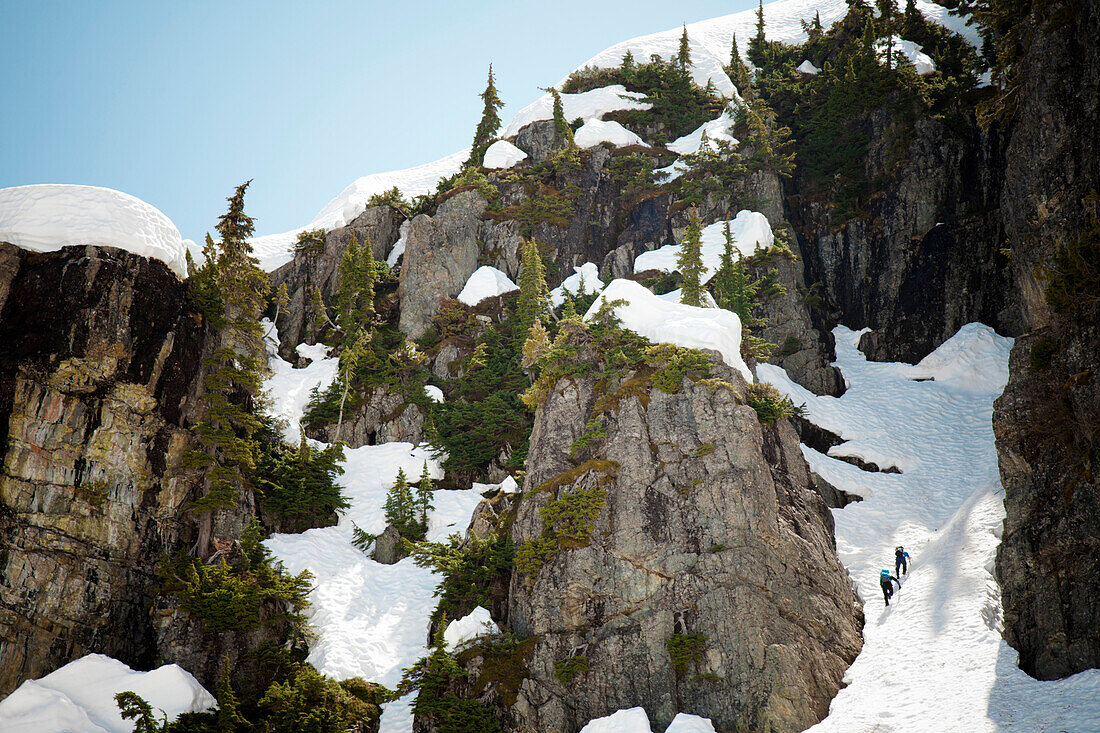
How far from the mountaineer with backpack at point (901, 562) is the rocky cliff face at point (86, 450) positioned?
28.0 meters

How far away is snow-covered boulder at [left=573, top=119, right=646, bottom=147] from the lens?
53.4m

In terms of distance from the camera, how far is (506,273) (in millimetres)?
47719

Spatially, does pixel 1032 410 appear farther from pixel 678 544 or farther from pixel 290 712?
pixel 290 712

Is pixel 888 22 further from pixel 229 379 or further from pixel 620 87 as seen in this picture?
pixel 229 379

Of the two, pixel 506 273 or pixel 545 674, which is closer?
pixel 545 674

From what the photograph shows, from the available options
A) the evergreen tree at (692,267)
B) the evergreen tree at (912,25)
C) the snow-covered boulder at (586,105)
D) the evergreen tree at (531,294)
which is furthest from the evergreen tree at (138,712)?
the evergreen tree at (912,25)

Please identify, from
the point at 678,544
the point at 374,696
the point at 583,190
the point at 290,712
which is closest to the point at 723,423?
the point at 678,544

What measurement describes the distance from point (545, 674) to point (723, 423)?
10.9 meters

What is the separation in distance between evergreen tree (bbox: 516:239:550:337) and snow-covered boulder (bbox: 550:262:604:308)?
170cm

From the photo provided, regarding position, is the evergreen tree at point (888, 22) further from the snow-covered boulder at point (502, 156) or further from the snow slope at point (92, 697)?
the snow slope at point (92, 697)

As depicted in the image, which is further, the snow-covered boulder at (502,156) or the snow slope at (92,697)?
the snow-covered boulder at (502,156)

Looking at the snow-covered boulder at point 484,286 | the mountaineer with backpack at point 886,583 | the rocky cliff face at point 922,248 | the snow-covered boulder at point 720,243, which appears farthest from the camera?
the snow-covered boulder at point 484,286

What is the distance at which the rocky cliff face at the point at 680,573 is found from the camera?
20.1 meters

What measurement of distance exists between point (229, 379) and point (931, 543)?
3010 centimetres
